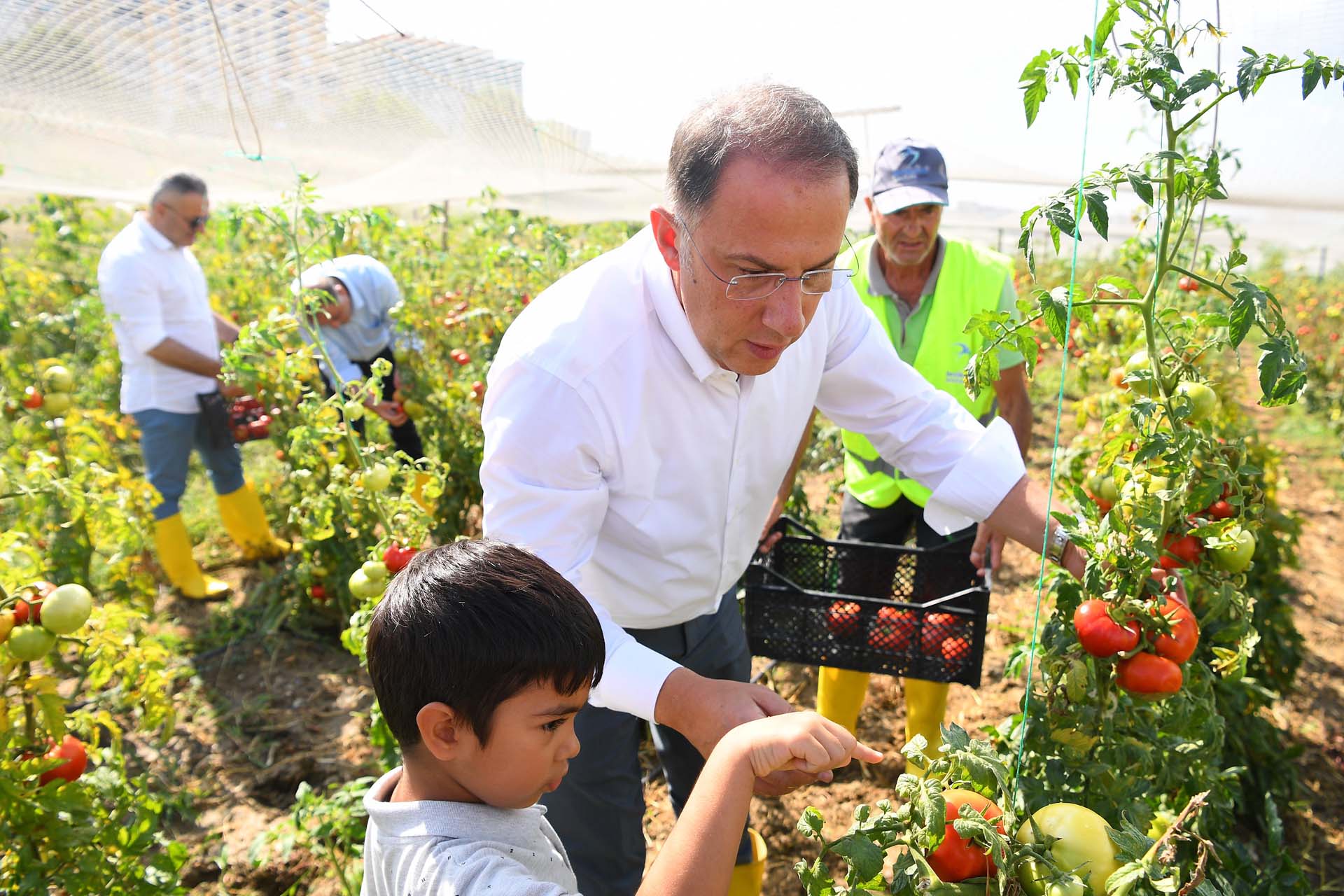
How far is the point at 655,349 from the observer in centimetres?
150

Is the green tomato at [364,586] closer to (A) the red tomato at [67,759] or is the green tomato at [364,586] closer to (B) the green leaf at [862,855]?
(A) the red tomato at [67,759]

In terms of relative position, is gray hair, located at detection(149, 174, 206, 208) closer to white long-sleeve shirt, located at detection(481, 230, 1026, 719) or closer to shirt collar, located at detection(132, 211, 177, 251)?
shirt collar, located at detection(132, 211, 177, 251)

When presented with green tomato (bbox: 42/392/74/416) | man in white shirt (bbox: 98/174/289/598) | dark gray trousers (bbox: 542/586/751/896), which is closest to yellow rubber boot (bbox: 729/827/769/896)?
dark gray trousers (bbox: 542/586/751/896)

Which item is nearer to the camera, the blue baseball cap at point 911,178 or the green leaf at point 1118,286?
the green leaf at point 1118,286

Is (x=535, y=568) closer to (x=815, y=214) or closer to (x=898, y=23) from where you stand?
(x=815, y=214)

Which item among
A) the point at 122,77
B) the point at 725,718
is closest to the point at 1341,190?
the point at 725,718

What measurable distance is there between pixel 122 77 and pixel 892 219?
2551 millimetres

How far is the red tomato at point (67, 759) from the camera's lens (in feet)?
5.64

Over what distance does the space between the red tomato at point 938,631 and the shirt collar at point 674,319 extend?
0.91 meters

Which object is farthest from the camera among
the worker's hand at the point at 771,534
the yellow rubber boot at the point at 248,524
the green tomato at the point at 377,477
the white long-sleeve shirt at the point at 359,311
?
the yellow rubber boot at the point at 248,524

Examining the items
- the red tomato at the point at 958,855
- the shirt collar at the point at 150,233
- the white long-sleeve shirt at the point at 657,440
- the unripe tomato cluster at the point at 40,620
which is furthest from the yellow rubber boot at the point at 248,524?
the red tomato at the point at 958,855

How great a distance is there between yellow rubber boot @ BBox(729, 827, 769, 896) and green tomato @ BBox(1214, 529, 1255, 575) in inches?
45.6

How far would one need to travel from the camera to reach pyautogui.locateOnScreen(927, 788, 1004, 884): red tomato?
3.51 feet

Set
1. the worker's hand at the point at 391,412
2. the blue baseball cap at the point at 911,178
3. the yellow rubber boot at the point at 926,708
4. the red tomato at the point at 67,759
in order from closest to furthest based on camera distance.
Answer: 1. the red tomato at the point at 67,759
2. the blue baseball cap at the point at 911,178
3. the yellow rubber boot at the point at 926,708
4. the worker's hand at the point at 391,412
